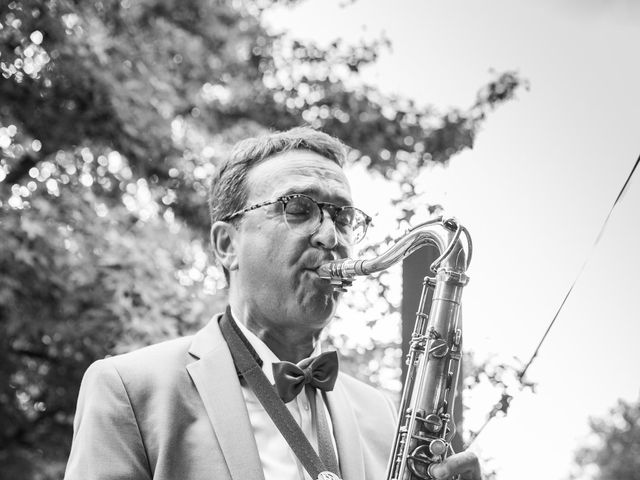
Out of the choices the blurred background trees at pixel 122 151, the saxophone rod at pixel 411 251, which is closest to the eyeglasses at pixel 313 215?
the saxophone rod at pixel 411 251

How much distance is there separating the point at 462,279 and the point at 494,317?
446 mm

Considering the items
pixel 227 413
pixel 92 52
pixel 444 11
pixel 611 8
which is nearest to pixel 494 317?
pixel 227 413

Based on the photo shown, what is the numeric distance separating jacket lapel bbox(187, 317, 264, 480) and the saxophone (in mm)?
483

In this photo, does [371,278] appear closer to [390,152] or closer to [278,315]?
[278,315]

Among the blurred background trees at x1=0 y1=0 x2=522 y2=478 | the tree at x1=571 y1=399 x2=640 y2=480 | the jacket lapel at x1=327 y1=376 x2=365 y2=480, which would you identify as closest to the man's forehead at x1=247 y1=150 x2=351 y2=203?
the jacket lapel at x1=327 y1=376 x2=365 y2=480

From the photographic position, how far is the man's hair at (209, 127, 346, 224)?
11.3ft

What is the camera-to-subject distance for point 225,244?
11.4 ft

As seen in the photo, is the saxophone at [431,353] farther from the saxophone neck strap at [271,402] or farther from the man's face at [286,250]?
the saxophone neck strap at [271,402]

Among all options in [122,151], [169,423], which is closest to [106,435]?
[169,423]

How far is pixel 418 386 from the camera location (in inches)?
111

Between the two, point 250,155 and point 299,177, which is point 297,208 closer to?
point 299,177

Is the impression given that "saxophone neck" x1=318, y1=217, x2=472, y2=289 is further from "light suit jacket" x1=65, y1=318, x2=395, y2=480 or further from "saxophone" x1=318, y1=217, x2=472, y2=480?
"light suit jacket" x1=65, y1=318, x2=395, y2=480

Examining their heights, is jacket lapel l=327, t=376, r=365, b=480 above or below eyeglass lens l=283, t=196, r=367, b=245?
below

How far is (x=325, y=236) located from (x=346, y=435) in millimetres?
771
